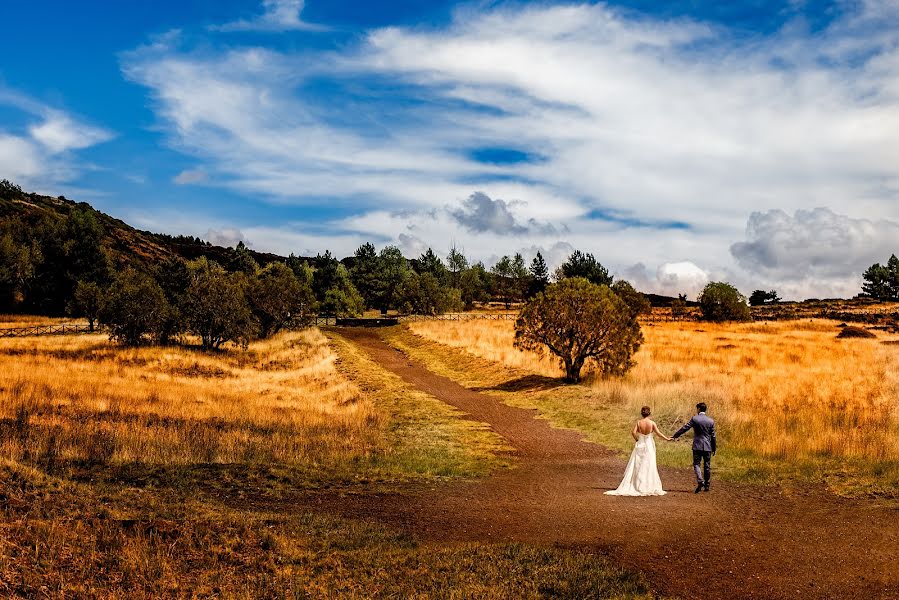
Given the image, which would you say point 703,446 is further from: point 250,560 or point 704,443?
point 250,560

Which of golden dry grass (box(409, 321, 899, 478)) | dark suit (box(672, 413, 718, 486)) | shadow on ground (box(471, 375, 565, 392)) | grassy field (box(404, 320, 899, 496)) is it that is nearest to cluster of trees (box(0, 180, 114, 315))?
grassy field (box(404, 320, 899, 496))

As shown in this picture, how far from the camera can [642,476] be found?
526 inches

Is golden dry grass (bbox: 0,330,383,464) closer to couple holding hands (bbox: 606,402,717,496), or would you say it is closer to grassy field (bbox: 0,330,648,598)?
grassy field (bbox: 0,330,648,598)

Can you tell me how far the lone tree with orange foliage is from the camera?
29.1 metres

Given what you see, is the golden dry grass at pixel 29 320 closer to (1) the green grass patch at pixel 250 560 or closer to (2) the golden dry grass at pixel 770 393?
(2) the golden dry grass at pixel 770 393

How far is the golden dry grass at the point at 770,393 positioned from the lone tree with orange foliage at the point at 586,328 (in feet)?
4.62

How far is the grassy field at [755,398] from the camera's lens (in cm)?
1548

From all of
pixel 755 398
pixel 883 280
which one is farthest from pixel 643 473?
pixel 883 280

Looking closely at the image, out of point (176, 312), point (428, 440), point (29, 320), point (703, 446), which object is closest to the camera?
point (703, 446)

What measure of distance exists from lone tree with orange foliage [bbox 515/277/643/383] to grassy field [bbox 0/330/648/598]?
7324mm

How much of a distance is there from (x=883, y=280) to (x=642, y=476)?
497ft

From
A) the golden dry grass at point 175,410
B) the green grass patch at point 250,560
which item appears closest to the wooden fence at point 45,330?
the golden dry grass at point 175,410

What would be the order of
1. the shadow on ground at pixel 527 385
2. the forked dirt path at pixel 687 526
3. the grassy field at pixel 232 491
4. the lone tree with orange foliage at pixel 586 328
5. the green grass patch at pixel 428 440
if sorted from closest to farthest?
the grassy field at pixel 232 491 → the forked dirt path at pixel 687 526 → the green grass patch at pixel 428 440 → the shadow on ground at pixel 527 385 → the lone tree with orange foliage at pixel 586 328

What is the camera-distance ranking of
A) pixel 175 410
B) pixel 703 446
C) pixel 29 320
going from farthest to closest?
pixel 29 320 < pixel 175 410 < pixel 703 446
